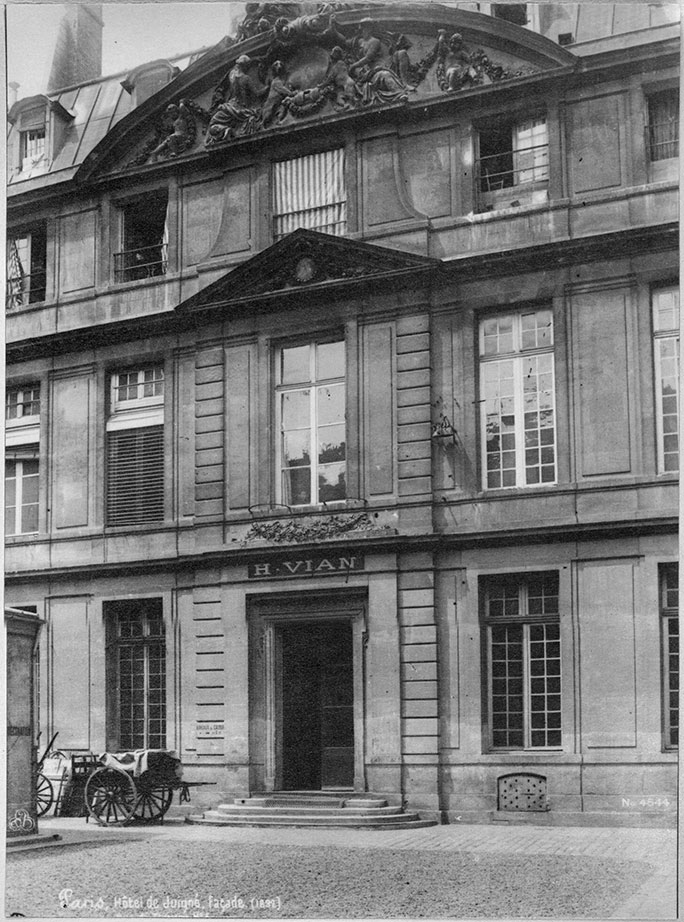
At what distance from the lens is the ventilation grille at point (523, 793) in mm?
14086

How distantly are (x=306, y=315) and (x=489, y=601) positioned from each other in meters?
3.94

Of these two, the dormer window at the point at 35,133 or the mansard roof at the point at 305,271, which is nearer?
the dormer window at the point at 35,133

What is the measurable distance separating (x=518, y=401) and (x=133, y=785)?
19.7 ft

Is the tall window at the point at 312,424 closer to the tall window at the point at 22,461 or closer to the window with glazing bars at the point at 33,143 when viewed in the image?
the tall window at the point at 22,461

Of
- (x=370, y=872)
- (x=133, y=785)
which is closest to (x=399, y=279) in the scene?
(x=133, y=785)

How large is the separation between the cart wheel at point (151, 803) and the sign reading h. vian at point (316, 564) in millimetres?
2795

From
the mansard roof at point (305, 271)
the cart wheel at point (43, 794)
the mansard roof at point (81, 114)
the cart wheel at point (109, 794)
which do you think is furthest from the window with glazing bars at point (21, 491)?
the mansard roof at point (81, 114)

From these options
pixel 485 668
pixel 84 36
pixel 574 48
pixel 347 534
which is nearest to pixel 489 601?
pixel 485 668

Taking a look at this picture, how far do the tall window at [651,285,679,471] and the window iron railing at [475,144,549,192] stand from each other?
Answer: 199 centimetres

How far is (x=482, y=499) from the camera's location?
47.4 feet

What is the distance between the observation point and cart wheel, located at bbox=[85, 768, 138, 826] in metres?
14.5

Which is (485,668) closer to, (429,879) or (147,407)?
(429,879)

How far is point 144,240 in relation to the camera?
15.6 m

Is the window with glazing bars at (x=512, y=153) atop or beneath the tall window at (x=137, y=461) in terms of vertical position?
atop
